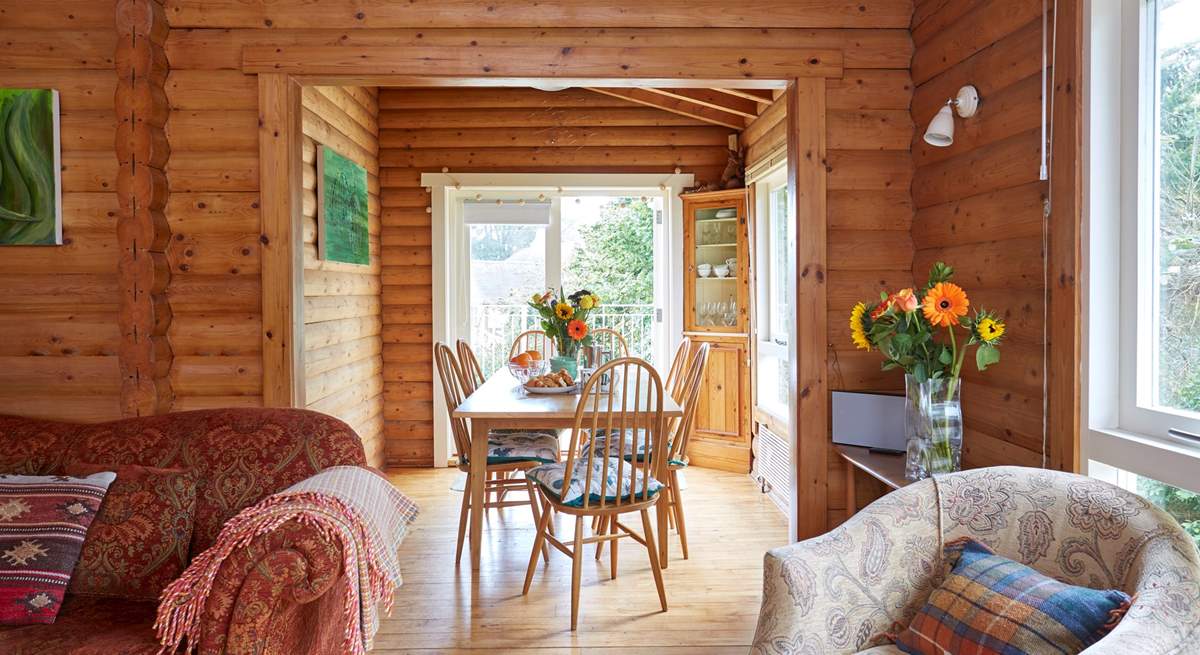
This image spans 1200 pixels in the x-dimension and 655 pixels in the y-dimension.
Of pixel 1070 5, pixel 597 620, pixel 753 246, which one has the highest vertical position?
pixel 1070 5

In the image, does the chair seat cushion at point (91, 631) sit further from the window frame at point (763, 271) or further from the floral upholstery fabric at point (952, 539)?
the window frame at point (763, 271)

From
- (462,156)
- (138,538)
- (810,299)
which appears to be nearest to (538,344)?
(462,156)

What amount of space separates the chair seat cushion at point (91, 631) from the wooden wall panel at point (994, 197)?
249cm

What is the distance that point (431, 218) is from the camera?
18.4 ft

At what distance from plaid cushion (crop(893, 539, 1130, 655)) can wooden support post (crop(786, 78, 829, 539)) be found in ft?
4.45

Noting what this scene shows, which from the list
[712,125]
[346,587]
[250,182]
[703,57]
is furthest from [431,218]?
[346,587]

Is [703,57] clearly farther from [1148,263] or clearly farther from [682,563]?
[682,563]

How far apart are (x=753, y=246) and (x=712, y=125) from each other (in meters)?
1.01

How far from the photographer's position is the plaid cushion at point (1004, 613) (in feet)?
4.90

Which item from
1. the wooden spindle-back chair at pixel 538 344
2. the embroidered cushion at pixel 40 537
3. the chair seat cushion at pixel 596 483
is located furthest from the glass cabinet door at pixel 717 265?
the embroidered cushion at pixel 40 537

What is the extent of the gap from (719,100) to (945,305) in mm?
3273

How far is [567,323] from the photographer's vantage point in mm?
4020

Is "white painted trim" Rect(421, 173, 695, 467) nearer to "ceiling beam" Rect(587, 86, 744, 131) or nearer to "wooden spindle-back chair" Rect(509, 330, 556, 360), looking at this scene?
"ceiling beam" Rect(587, 86, 744, 131)

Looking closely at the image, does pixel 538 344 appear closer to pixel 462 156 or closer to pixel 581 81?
pixel 462 156
